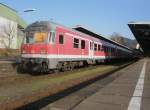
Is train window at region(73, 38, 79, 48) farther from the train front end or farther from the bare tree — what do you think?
the bare tree

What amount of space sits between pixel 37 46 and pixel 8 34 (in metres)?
49.0

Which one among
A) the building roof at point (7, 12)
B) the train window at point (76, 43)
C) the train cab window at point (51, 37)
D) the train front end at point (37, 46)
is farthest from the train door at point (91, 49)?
the building roof at point (7, 12)

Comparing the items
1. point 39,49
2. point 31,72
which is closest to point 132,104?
point 39,49

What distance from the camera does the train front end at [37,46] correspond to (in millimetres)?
20000

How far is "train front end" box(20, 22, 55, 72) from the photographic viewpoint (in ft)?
65.6

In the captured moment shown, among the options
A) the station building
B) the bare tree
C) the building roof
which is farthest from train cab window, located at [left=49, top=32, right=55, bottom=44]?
the building roof

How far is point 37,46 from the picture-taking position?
66.6 feet

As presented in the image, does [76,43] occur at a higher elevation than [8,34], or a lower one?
lower

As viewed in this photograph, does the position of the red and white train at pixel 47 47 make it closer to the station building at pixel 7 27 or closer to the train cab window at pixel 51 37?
the train cab window at pixel 51 37

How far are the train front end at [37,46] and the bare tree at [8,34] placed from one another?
4687 centimetres

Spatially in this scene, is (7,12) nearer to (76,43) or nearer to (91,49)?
(91,49)

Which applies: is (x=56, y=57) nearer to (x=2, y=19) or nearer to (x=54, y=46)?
(x=54, y=46)

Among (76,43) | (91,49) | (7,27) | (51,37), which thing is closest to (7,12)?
(7,27)

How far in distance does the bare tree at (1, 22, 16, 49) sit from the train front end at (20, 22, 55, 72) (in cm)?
4687
